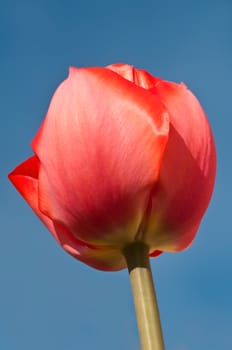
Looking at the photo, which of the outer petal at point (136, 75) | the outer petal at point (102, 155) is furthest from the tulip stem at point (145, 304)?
the outer petal at point (136, 75)

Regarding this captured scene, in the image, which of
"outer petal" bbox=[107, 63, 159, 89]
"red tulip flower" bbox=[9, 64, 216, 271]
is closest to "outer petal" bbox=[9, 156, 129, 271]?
"red tulip flower" bbox=[9, 64, 216, 271]

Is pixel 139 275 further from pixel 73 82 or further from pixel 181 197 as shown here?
pixel 73 82

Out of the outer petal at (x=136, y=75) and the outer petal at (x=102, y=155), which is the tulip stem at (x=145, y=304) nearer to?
the outer petal at (x=102, y=155)

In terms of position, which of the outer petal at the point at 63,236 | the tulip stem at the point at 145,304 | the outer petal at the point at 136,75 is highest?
the outer petal at the point at 136,75

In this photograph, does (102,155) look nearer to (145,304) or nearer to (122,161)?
(122,161)

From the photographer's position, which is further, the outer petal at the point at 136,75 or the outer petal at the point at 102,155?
the outer petal at the point at 136,75

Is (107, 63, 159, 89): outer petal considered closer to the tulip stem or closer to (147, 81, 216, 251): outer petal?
(147, 81, 216, 251): outer petal

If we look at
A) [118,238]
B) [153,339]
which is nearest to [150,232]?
[118,238]
